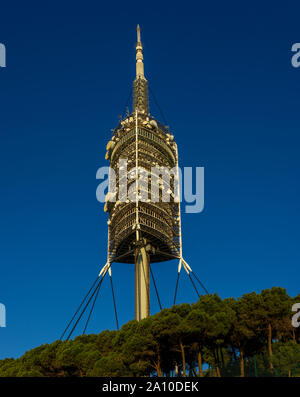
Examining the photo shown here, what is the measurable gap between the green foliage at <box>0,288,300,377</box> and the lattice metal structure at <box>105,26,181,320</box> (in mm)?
23201

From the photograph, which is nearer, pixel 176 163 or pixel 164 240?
pixel 164 240

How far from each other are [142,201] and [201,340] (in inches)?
1474

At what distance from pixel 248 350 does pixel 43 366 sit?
31299 mm

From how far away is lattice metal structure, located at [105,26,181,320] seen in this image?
Answer: 3595 inches

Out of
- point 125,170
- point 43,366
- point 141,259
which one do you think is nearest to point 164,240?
point 141,259

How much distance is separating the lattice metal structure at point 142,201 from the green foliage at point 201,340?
23201mm

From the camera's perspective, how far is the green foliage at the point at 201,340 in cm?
5838

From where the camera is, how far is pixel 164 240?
93.5m

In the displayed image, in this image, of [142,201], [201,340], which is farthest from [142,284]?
[201,340]

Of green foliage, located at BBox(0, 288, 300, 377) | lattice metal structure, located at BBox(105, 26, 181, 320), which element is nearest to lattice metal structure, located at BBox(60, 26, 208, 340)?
lattice metal structure, located at BBox(105, 26, 181, 320)

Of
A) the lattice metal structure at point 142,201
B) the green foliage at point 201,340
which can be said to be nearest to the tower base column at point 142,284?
the lattice metal structure at point 142,201
